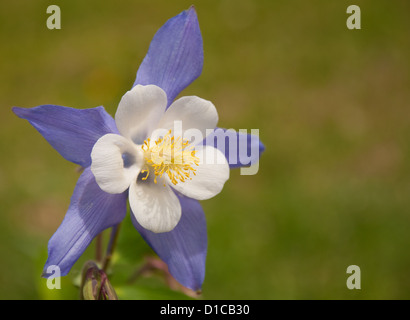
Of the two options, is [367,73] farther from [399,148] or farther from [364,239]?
[364,239]

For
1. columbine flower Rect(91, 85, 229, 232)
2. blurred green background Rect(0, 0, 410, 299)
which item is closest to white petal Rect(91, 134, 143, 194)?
columbine flower Rect(91, 85, 229, 232)

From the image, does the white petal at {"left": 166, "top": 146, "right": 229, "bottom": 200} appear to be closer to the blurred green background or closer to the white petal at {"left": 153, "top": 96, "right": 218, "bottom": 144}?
the white petal at {"left": 153, "top": 96, "right": 218, "bottom": 144}

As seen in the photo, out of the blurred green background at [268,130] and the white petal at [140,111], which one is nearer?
the white petal at [140,111]

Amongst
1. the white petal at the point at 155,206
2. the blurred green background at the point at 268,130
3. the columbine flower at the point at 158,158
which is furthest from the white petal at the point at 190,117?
the blurred green background at the point at 268,130

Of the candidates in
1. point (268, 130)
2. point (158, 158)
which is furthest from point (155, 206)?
point (268, 130)

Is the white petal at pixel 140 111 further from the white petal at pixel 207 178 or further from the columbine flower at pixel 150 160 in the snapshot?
the white petal at pixel 207 178

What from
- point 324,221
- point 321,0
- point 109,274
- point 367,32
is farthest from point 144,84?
point 321,0

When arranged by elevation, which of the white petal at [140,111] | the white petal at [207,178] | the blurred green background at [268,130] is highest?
the blurred green background at [268,130]
